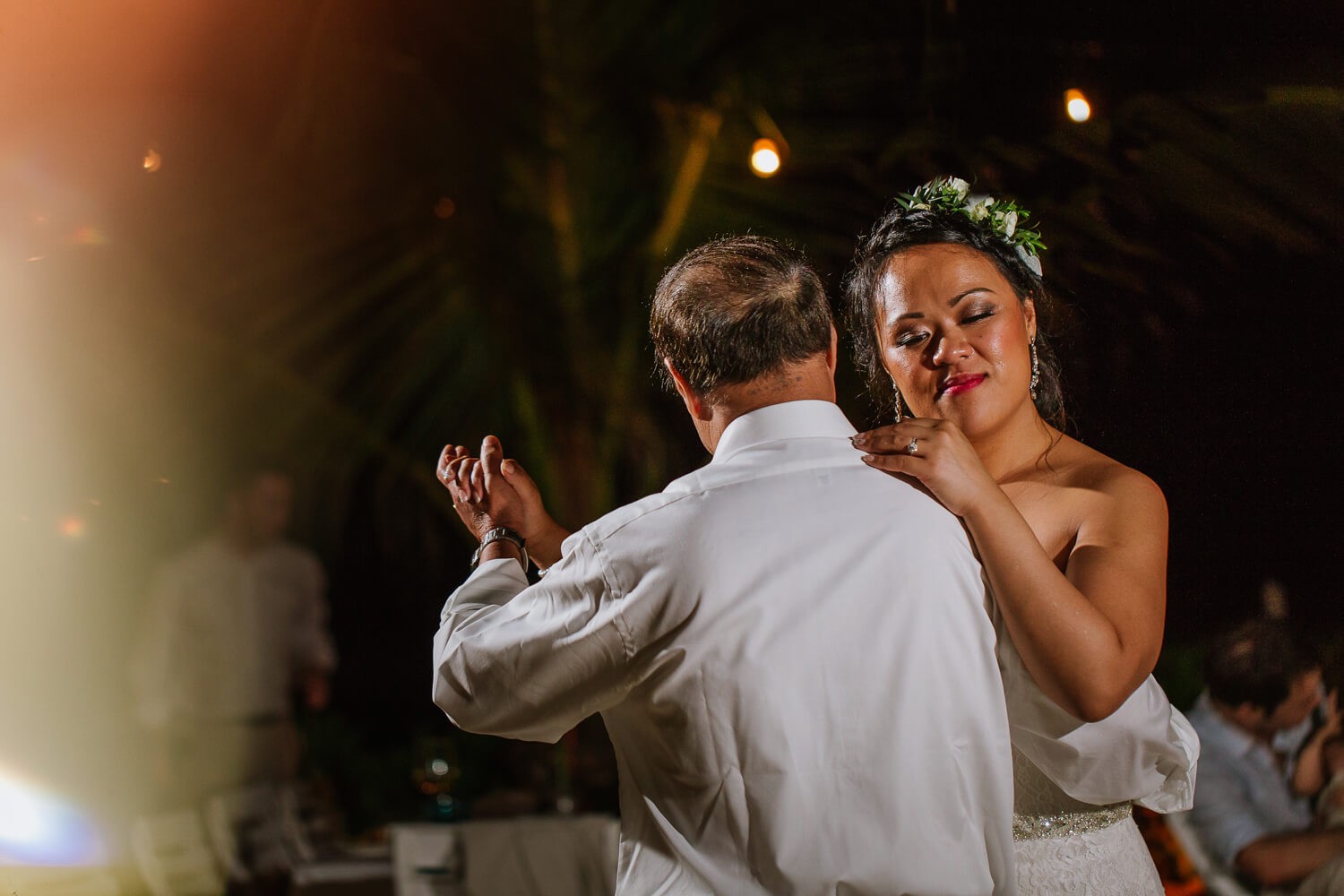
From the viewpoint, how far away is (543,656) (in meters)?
1.13

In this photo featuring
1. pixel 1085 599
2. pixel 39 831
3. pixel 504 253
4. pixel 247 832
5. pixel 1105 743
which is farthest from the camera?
pixel 504 253

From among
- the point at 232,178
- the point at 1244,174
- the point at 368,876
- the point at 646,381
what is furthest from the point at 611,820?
the point at 232,178

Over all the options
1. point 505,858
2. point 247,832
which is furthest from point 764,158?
point 247,832

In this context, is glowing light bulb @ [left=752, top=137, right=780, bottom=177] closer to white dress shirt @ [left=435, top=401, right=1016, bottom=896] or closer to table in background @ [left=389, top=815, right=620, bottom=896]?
table in background @ [left=389, top=815, right=620, bottom=896]

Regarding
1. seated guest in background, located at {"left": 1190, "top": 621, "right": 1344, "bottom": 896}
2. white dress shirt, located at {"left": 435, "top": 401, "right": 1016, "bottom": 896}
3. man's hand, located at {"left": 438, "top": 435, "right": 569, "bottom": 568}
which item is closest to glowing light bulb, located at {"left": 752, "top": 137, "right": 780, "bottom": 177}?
seated guest in background, located at {"left": 1190, "top": 621, "right": 1344, "bottom": 896}

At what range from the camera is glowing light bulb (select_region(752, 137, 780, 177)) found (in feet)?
11.8

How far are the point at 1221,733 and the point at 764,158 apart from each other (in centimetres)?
224

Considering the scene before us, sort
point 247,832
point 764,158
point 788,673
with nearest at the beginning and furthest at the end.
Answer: point 788,673 < point 764,158 < point 247,832

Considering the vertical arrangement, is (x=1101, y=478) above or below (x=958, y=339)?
below

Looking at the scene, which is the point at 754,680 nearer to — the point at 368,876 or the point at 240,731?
the point at 368,876

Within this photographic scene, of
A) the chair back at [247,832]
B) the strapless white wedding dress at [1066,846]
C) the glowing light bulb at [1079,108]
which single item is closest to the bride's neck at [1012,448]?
the strapless white wedding dress at [1066,846]

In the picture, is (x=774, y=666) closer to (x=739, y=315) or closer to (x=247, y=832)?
(x=739, y=315)

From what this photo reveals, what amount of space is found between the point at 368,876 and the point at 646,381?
6.33 ft

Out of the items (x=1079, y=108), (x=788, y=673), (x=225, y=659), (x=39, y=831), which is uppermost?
(x=1079, y=108)
